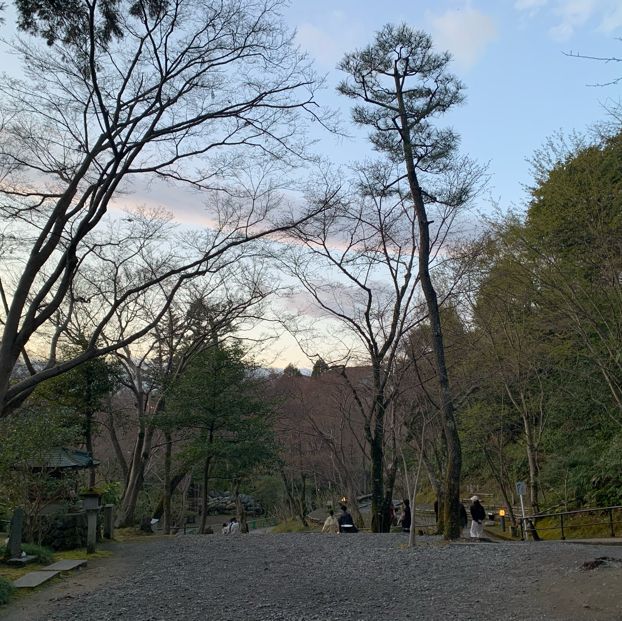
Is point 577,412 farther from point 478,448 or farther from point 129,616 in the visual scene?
point 129,616

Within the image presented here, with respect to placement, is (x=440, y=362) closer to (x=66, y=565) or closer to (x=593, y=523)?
(x=593, y=523)

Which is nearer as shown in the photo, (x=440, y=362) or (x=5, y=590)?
(x=5, y=590)

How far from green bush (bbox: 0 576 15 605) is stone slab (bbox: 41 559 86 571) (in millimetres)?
1903

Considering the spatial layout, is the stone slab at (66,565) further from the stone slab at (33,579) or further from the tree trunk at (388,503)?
the tree trunk at (388,503)

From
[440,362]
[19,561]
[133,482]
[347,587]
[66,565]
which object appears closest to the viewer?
[347,587]

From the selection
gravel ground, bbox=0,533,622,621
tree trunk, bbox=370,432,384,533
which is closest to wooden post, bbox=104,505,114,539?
gravel ground, bbox=0,533,622,621

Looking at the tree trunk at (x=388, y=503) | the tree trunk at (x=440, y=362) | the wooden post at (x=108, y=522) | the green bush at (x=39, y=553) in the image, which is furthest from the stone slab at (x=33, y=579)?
the tree trunk at (x=388, y=503)

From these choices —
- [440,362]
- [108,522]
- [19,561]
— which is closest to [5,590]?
[19,561]

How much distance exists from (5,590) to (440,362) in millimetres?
9129

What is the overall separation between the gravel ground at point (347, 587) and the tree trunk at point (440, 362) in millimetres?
1265

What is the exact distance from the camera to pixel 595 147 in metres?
14.0

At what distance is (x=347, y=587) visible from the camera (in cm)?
738

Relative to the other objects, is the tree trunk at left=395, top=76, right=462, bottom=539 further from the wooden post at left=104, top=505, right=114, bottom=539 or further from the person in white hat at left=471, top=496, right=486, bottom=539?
the wooden post at left=104, top=505, right=114, bottom=539

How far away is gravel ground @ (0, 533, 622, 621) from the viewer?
6.07 m
